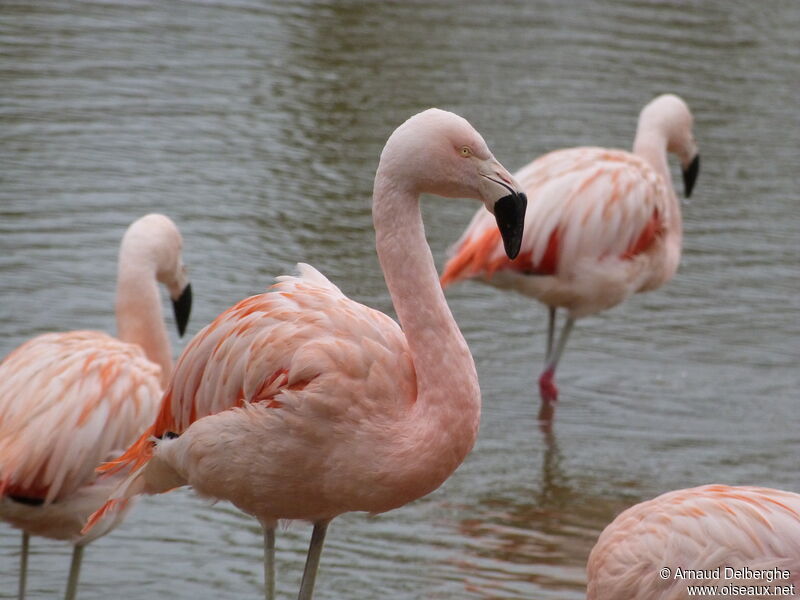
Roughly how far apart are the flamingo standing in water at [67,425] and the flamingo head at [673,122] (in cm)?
412

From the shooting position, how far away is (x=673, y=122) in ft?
27.1

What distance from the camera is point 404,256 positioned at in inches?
154

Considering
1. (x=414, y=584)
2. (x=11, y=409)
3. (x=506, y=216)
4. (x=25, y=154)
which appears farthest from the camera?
(x=25, y=154)

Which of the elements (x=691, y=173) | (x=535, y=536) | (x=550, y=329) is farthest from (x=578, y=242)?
(x=535, y=536)

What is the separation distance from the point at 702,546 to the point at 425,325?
998 millimetres

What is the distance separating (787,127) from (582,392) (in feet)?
18.0

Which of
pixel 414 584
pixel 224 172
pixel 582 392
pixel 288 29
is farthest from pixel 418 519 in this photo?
pixel 288 29

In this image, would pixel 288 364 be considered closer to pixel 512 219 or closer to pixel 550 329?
pixel 512 219

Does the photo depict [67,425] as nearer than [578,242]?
Yes

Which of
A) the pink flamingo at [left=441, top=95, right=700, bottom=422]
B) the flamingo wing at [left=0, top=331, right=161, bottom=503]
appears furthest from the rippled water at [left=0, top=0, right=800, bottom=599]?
the flamingo wing at [left=0, top=331, right=161, bottom=503]

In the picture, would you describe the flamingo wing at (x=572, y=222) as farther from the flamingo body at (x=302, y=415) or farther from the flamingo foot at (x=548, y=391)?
the flamingo body at (x=302, y=415)

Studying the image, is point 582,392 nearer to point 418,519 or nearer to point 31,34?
point 418,519

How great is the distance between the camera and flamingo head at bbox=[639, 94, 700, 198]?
8219 millimetres

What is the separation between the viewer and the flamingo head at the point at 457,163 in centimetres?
379
